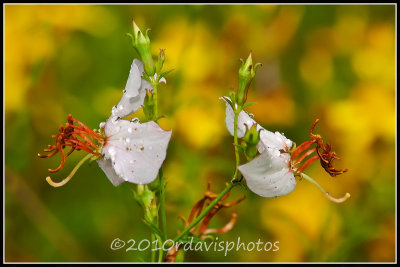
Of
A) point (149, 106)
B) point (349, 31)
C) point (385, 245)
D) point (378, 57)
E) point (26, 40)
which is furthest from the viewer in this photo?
point (349, 31)

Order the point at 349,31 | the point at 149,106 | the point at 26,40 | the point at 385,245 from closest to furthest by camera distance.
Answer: the point at 149,106
the point at 385,245
the point at 26,40
the point at 349,31

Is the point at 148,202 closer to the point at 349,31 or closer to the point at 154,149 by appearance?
the point at 154,149

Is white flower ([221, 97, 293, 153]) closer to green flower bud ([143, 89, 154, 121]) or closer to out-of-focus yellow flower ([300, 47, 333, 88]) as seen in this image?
green flower bud ([143, 89, 154, 121])

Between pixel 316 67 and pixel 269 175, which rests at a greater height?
pixel 269 175

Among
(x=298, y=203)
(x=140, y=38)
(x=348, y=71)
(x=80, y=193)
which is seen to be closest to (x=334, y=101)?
(x=348, y=71)

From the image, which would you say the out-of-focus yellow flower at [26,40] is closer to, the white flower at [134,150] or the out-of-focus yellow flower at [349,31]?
the white flower at [134,150]

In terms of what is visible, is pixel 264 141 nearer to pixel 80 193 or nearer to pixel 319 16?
pixel 80 193

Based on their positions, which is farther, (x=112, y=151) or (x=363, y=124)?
(x=363, y=124)

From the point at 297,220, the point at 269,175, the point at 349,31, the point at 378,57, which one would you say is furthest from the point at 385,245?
the point at 269,175
